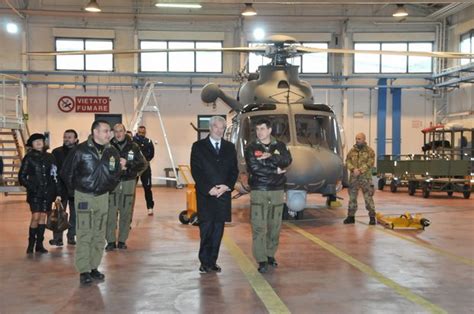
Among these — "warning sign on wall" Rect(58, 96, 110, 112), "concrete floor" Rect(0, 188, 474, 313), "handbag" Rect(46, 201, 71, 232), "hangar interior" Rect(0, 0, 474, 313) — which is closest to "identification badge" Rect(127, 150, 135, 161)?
"handbag" Rect(46, 201, 71, 232)

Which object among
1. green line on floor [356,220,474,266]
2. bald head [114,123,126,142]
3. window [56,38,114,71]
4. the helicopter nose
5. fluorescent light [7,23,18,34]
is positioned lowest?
green line on floor [356,220,474,266]

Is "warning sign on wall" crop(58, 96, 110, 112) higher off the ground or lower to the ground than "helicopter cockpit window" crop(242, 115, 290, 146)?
higher

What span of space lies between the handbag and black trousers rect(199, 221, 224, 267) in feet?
8.21

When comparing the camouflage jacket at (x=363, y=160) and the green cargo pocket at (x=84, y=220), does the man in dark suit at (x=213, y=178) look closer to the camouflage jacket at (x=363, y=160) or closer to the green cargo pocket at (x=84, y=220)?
the green cargo pocket at (x=84, y=220)

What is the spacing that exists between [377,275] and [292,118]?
15.9ft

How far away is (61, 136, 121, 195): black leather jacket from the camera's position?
604cm

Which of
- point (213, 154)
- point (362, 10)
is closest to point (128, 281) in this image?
point (213, 154)

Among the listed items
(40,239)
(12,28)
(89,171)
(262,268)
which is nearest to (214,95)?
(40,239)

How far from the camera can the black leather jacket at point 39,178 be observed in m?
7.59

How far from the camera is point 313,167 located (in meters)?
9.72

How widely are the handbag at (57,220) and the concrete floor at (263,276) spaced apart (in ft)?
1.18

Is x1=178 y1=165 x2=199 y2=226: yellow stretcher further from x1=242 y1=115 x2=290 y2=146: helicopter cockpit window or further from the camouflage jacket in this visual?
the camouflage jacket

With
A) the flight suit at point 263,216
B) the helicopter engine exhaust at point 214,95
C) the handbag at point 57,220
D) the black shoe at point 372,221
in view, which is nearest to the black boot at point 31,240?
the handbag at point 57,220

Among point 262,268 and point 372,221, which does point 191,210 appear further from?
point 262,268
